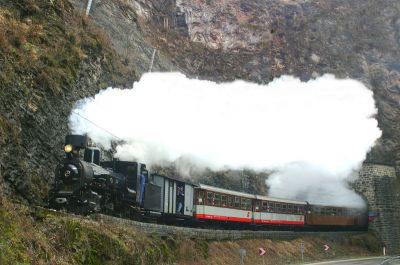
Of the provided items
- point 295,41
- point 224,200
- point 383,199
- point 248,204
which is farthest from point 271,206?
point 295,41

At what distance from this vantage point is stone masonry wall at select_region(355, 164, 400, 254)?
133 ft

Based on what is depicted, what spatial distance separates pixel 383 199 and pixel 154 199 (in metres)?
27.8

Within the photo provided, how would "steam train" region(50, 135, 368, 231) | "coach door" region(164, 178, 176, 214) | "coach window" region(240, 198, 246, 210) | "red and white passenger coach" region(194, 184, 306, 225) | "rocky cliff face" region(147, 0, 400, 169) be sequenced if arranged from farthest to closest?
1. "rocky cliff face" region(147, 0, 400, 169)
2. "coach window" region(240, 198, 246, 210)
3. "red and white passenger coach" region(194, 184, 306, 225)
4. "coach door" region(164, 178, 176, 214)
5. "steam train" region(50, 135, 368, 231)

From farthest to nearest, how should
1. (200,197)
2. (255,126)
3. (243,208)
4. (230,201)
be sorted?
(255,126)
(243,208)
(230,201)
(200,197)

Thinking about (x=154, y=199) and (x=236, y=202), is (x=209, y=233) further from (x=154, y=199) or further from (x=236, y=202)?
(x=154, y=199)

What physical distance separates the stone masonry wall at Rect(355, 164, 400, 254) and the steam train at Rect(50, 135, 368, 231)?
22.4 feet

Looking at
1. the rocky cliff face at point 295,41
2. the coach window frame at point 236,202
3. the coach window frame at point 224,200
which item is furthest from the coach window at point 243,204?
the rocky cliff face at point 295,41

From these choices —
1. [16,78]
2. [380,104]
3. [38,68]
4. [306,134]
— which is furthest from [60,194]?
[380,104]

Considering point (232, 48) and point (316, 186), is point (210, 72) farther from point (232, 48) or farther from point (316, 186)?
point (316, 186)

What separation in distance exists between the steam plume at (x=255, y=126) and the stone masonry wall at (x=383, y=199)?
1105 millimetres

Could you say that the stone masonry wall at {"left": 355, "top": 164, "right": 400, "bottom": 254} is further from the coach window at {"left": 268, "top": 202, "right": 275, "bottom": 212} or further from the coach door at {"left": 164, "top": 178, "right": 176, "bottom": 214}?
the coach door at {"left": 164, "top": 178, "right": 176, "bottom": 214}

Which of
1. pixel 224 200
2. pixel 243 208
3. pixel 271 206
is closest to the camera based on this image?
pixel 224 200

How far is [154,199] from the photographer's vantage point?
20234 millimetres

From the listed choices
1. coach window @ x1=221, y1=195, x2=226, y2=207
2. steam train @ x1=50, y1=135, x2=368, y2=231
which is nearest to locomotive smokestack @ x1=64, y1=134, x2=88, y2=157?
steam train @ x1=50, y1=135, x2=368, y2=231
